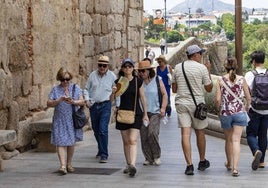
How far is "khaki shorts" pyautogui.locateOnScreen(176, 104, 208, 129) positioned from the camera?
32.0ft

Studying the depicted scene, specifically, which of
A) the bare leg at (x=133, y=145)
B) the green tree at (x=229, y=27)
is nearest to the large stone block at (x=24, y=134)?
the bare leg at (x=133, y=145)

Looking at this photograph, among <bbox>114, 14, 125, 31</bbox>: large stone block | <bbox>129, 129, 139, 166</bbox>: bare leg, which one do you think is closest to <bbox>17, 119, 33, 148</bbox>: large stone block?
<bbox>129, 129, 139, 166</bbox>: bare leg

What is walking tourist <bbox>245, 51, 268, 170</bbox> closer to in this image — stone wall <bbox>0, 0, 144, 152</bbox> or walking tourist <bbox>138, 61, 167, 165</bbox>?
walking tourist <bbox>138, 61, 167, 165</bbox>

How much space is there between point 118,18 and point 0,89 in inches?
311

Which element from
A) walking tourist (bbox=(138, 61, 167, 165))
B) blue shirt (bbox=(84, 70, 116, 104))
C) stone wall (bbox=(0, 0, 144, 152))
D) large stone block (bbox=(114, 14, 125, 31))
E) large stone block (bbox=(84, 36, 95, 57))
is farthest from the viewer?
large stone block (bbox=(114, 14, 125, 31))

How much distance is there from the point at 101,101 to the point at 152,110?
101 cm

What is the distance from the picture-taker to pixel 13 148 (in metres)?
11.5

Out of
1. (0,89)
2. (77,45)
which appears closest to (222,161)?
(0,89)

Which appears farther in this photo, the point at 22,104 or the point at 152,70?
the point at 22,104

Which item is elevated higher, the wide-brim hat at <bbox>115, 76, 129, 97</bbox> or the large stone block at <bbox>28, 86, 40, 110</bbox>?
the wide-brim hat at <bbox>115, 76, 129, 97</bbox>

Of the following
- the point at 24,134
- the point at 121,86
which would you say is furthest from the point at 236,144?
the point at 24,134

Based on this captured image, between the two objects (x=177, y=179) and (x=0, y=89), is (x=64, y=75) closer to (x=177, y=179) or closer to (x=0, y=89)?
(x=0, y=89)

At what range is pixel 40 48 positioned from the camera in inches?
494

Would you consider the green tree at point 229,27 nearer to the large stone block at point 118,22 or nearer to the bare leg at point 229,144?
the large stone block at point 118,22
